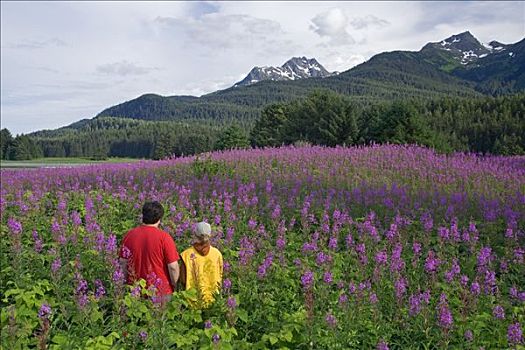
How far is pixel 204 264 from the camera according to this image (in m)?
5.43

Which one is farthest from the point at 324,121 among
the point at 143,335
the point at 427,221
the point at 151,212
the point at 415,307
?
the point at 143,335

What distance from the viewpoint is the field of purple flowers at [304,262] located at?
4184 millimetres

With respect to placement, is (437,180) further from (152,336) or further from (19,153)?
(19,153)

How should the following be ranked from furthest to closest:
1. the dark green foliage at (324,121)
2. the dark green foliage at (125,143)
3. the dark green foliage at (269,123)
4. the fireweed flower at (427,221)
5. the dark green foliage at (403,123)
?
the dark green foliage at (125,143)
the dark green foliage at (269,123)
the dark green foliage at (324,121)
the dark green foliage at (403,123)
the fireweed flower at (427,221)

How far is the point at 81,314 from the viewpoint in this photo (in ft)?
13.8

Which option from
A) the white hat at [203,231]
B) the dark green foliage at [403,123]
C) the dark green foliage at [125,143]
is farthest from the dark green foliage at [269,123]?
the dark green foliage at [125,143]

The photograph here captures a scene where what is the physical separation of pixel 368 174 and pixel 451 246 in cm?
543

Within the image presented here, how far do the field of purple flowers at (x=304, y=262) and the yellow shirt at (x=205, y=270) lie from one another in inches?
9.3

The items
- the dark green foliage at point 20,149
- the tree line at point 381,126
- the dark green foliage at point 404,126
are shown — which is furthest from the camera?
the dark green foliage at point 20,149

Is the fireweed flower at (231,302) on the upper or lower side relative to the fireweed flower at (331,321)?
upper

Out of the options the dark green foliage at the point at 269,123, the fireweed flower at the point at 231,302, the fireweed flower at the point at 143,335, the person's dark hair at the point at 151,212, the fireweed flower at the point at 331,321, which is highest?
the dark green foliage at the point at 269,123

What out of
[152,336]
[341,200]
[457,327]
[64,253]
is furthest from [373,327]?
[341,200]

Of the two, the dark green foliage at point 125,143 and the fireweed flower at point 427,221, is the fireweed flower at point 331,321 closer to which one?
the fireweed flower at point 427,221

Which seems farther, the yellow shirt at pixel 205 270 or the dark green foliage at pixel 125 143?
the dark green foliage at pixel 125 143
